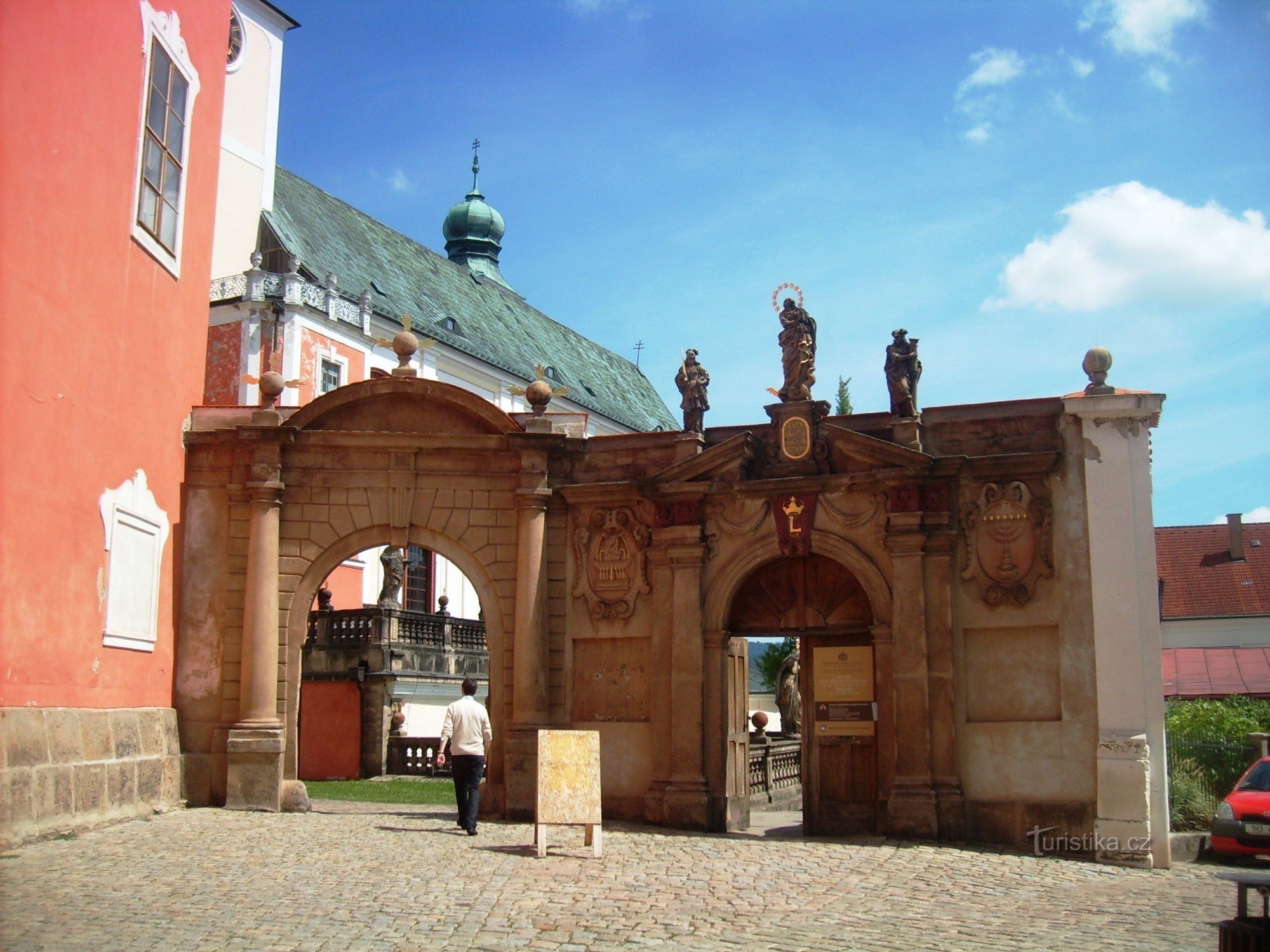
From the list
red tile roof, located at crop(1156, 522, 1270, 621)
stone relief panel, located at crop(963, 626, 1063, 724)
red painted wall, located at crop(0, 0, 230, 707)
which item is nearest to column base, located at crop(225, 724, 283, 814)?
red painted wall, located at crop(0, 0, 230, 707)

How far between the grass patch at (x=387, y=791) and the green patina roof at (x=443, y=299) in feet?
53.9

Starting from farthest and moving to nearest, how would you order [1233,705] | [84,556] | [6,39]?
[1233,705]
[84,556]
[6,39]

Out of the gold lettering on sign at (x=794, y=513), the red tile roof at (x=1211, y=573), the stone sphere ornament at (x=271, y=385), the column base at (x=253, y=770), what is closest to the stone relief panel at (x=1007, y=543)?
the gold lettering on sign at (x=794, y=513)

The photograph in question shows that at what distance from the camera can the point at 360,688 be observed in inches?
1058

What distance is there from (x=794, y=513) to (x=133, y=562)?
7.85 metres

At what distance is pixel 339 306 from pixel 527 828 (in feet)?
73.6

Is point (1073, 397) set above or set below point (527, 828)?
above

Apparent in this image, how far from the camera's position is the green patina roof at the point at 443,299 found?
37.6 metres

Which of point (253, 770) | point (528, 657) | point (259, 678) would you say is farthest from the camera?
point (528, 657)

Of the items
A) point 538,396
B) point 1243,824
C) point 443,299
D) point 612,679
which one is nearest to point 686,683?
point 612,679

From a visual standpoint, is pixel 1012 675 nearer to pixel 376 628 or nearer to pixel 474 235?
pixel 376 628

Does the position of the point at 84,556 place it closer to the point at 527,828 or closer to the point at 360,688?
the point at 527,828

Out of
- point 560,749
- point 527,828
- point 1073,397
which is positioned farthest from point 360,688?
point 1073,397

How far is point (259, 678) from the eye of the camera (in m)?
16.4
